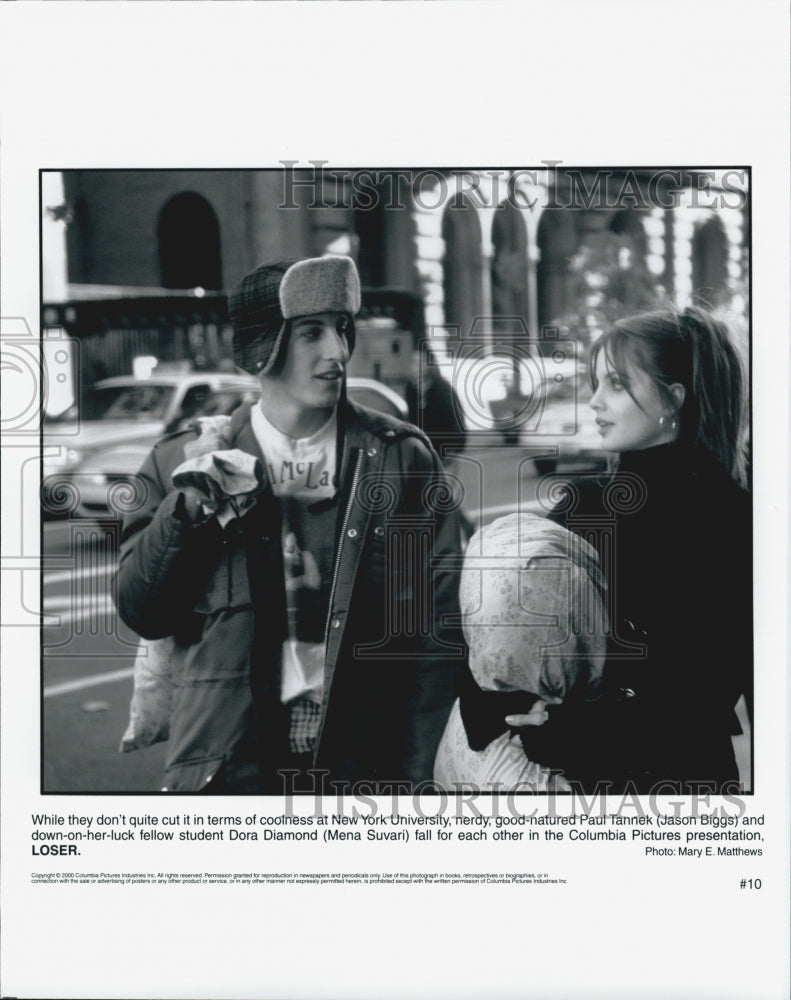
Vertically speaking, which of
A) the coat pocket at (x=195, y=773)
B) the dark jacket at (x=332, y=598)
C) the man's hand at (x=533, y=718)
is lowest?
the coat pocket at (x=195, y=773)

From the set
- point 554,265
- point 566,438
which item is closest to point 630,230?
point 554,265

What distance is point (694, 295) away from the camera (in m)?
3.29

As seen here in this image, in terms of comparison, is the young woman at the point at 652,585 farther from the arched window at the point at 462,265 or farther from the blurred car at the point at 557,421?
the arched window at the point at 462,265

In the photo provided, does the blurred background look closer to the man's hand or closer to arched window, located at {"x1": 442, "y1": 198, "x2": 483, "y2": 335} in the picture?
arched window, located at {"x1": 442, "y1": 198, "x2": 483, "y2": 335}

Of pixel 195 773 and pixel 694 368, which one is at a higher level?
pixel 694 368

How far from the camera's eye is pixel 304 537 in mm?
3309

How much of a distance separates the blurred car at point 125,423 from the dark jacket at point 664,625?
73 cm

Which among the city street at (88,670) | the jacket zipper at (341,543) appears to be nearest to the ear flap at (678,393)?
the city street at (88,670)

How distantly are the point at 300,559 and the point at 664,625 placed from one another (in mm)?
1088

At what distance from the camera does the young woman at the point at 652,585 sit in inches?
130

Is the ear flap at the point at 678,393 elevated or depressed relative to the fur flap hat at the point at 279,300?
depressed

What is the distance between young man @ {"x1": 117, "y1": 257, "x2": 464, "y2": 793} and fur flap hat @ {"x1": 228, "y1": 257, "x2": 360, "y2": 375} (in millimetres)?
11

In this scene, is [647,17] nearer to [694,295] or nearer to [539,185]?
[539,185]

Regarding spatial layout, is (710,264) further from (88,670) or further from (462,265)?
(88,670)
